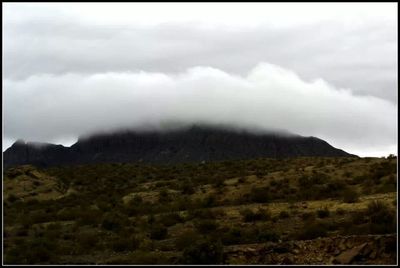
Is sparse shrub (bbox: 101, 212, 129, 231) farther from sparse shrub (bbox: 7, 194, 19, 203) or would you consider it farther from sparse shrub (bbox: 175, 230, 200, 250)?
sparse shrub (bbox: 7, 194, 19, 203)

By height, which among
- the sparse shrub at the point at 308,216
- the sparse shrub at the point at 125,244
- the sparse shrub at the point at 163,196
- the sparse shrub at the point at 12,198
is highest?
the sparse shrub at the point at 12,198

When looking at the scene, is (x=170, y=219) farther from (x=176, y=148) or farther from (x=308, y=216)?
(x=176, y=148)

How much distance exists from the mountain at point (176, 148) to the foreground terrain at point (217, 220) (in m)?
116

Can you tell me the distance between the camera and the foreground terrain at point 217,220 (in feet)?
54.2

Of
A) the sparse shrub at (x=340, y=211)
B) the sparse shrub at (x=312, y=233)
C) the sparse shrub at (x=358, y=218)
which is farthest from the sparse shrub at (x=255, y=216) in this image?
the sparse shrub at (x=312, y=233)

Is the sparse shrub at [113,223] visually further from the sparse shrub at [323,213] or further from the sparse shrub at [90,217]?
the sparse shrub at [323,213]

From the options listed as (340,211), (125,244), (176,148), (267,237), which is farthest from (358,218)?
(176,148)

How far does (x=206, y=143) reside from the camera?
7013 inches

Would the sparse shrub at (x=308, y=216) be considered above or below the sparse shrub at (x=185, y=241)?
above

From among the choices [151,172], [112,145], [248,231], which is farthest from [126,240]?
[112,145]

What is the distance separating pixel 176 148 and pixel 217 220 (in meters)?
149

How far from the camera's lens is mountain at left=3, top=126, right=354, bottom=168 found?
164875mm

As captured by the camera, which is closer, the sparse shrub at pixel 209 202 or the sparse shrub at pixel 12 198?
the sparse shrub at pixel 209 202

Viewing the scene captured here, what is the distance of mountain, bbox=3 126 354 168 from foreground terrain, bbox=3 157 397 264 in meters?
116
